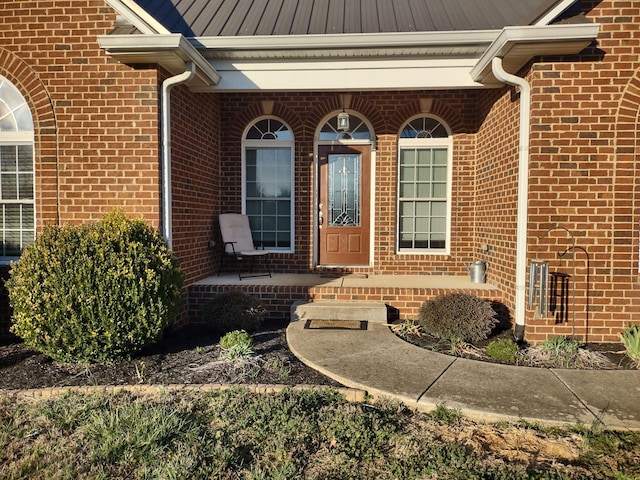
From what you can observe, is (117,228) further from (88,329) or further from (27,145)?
(27,145)

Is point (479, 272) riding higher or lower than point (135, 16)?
lower

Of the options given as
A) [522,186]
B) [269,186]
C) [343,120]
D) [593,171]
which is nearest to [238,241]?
[269,186]

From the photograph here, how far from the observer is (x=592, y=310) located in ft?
16.5

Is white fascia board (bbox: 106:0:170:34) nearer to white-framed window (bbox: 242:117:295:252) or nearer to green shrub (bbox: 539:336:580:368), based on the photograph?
white-framed window (bbox: 242:117:295:252)

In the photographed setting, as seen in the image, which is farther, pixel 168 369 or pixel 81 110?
pixel 81 110

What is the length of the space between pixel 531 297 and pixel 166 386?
3853mm

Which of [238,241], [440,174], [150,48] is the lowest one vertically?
[238,241]

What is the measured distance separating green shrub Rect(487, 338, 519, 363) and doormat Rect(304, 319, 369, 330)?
Result: 4.91 feet

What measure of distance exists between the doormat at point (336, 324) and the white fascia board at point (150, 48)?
342 cm

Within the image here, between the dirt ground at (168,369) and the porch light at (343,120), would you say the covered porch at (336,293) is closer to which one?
the dirt ground at (168,369)

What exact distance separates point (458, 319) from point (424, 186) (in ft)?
9.92

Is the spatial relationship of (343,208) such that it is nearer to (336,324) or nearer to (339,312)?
(339,312)

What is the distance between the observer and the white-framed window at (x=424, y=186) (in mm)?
7336

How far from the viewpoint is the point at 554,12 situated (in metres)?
4.76
